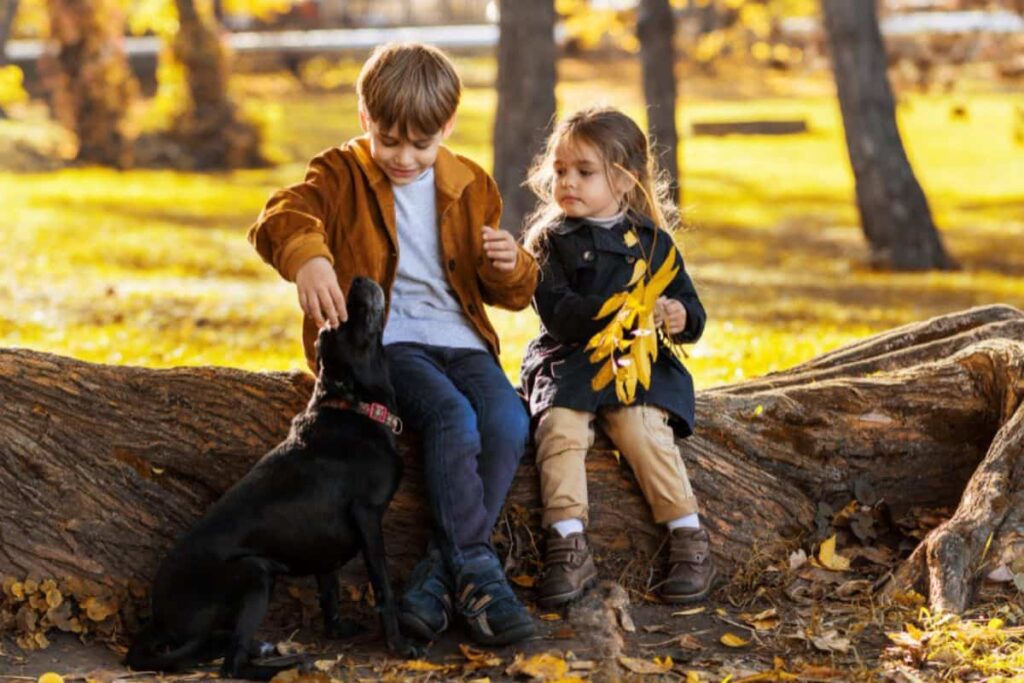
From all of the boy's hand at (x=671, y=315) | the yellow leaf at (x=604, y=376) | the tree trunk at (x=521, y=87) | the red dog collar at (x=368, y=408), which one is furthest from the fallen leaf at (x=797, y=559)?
the tree trunk at (x=521, y=87)

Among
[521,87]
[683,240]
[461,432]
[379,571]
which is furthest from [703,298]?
[379,571]

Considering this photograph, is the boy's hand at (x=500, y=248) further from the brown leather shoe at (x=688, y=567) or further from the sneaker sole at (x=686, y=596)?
the sneaker sole at (x=686, y=596)

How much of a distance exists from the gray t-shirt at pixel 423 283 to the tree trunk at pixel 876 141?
1069 centimetres

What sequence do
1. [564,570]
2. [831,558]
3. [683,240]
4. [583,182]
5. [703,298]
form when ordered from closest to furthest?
[564,570] → [583,182] → [831,558] → [683,240] → [703,298]

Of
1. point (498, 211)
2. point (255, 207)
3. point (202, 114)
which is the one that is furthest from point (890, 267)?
point (202, 114)

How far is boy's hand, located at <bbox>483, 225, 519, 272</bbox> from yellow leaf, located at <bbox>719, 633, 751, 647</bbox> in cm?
136

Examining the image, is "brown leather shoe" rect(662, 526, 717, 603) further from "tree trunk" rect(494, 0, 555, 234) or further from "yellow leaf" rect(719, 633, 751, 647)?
"tree trunk" rect(494, 0, 555, 234)

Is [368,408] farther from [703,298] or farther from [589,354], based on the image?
[703,298]

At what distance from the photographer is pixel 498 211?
202 inches

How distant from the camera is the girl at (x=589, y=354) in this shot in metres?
4.94

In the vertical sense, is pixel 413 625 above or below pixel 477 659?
above

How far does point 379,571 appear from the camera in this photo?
14.4ft

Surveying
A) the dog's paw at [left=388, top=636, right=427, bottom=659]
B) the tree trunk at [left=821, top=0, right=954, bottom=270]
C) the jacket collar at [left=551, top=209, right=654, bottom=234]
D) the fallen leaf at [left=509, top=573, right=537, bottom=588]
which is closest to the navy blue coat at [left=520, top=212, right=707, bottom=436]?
the jacket collar at [left=551, top=209, right=654, bottom=234]

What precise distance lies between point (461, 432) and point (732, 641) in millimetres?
1086
